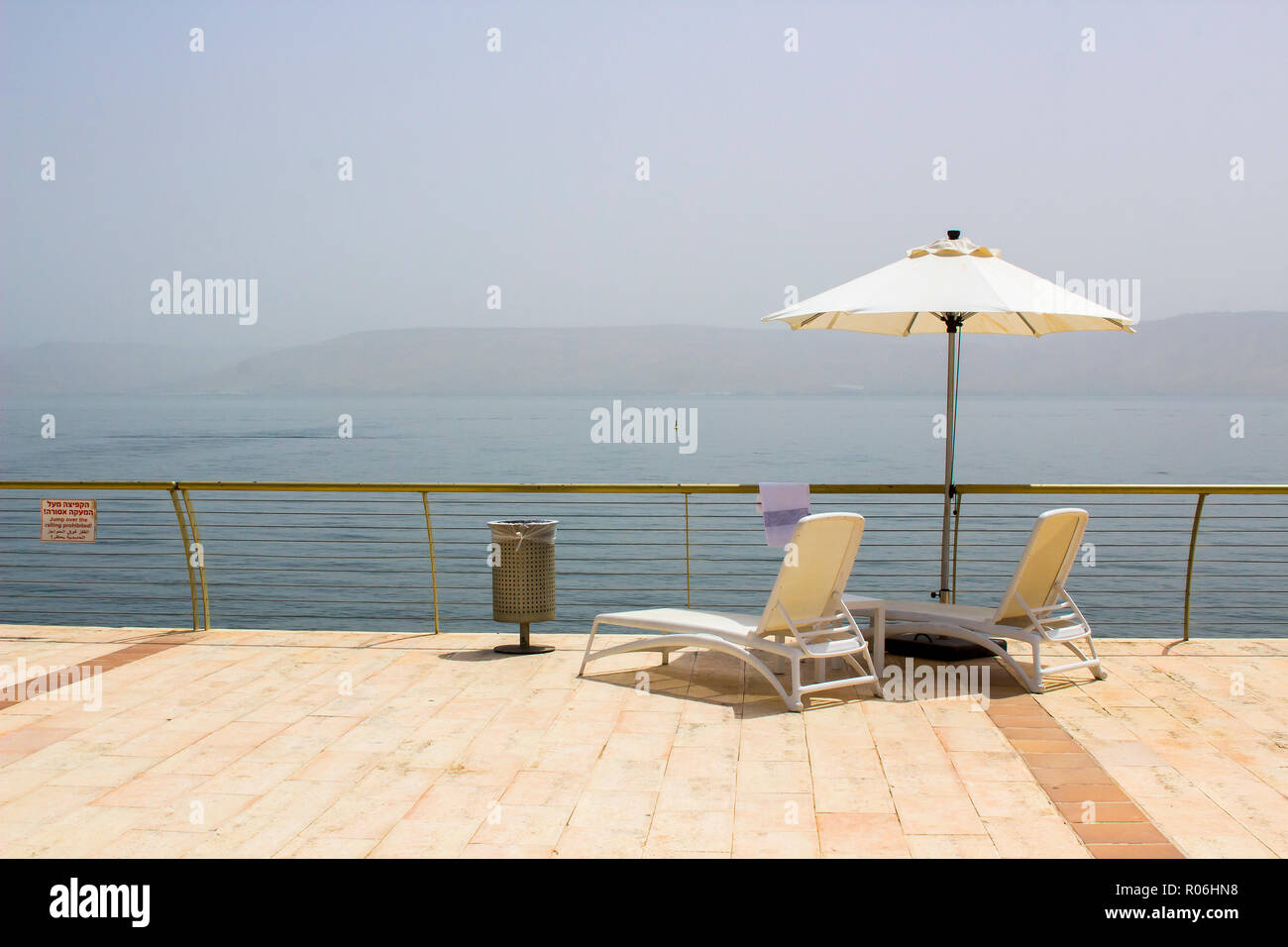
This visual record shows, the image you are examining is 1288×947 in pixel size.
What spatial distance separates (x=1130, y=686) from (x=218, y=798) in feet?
15.9

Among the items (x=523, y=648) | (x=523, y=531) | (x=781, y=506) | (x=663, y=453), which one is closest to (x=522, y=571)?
(x=523, y=531)

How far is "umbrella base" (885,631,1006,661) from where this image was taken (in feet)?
21.4

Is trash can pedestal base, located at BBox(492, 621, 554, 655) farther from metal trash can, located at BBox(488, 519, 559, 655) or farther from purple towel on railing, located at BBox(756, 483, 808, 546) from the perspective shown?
purple towel on railing, located at BBox(756, 483, 808, 546)

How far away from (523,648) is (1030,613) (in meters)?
3.19

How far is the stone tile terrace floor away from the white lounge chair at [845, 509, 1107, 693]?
0.23 metres

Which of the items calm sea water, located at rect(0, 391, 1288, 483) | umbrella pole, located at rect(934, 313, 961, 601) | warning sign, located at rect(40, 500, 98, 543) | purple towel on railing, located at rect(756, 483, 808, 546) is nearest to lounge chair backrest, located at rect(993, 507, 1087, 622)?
umbrella pole, located at rect(934, 313, 961, 601)

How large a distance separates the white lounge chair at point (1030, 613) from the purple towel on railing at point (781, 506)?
26.9 inches

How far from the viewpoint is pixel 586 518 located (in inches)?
1288

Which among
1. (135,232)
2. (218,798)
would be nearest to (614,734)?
(218,798)

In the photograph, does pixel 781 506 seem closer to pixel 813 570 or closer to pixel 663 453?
pixel 813 570

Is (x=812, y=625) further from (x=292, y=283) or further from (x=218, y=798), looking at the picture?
(x=292, y=283)

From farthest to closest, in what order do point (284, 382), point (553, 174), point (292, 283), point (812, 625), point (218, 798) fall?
point (284, 382)
point (292, 283)
point (553, 174)
point (812, 625)
point (218, 798)

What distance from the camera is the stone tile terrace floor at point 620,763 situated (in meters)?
3.86

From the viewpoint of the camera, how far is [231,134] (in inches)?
2111
